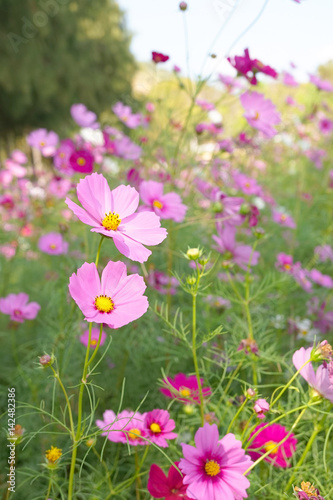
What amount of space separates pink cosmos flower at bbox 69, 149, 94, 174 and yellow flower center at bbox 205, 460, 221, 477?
567mm

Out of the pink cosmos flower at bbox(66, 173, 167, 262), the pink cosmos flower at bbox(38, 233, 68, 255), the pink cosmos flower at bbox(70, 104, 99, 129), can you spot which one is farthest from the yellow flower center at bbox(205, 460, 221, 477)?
the pink cosmos flower at bbox(70, 104, 99, 129)

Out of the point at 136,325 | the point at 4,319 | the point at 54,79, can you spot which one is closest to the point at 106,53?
the point at 54,79

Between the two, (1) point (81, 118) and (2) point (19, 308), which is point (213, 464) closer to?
(2) point (19, 308)

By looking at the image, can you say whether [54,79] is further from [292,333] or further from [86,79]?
[292,333]

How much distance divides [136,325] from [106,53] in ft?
15.3

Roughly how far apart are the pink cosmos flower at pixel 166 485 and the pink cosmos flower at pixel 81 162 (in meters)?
0.55

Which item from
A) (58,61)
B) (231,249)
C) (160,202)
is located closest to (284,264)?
(231,249)

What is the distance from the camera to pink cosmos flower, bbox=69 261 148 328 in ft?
1.27

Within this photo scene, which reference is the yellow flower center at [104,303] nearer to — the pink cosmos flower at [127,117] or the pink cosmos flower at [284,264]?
the pink cosmos flower at [284,264]

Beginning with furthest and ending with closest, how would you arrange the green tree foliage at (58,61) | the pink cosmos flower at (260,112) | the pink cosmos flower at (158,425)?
1. the green tree foliage at (58,61)
2. the pink cosmos flower at (260,112)
3. the pink cosmos flower at (158,425)

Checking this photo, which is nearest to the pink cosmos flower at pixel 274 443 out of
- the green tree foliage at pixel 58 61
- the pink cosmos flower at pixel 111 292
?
the pink cosmos flower at pixel 111 292

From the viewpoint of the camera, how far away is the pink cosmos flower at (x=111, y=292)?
1.27 ft

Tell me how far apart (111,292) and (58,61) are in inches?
164

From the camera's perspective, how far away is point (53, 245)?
1.12 metres
